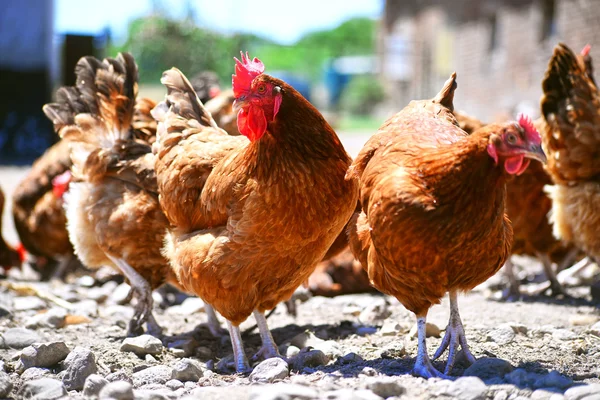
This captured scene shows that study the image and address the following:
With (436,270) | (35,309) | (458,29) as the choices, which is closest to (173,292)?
(35,309)

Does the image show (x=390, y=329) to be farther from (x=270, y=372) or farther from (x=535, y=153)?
(x=535, y=153)

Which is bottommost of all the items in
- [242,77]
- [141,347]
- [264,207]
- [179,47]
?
[141,347]

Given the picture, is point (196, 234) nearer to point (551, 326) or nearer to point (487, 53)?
point (551, 326)

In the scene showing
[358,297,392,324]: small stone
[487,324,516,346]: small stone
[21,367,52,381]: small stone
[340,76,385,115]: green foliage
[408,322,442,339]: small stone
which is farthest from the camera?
[340,76,385,115]: green foliage

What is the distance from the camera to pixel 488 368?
3213 millimetres

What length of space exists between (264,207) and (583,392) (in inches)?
69.3

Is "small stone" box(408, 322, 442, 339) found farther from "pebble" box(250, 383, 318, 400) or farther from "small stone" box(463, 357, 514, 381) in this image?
"pebble" box(250, 383, 318, 400)

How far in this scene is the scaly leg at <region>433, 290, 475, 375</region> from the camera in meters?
3.35

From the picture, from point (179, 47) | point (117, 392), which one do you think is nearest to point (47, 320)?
point (117, 392)

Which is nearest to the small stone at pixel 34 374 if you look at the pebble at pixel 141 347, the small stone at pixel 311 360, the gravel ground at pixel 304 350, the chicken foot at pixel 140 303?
the gravel ground at pixel 304 350

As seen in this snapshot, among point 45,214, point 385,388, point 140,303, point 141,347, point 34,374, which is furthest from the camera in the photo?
point 45,214

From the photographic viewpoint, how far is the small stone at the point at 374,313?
15.9 feet

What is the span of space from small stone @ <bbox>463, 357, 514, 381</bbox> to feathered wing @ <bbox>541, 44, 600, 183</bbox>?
8.66 feet

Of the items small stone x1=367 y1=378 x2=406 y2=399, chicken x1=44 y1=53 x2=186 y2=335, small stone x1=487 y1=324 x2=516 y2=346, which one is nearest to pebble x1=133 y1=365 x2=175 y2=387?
chicken x1=44 y1=53 x2=186 y2=335
